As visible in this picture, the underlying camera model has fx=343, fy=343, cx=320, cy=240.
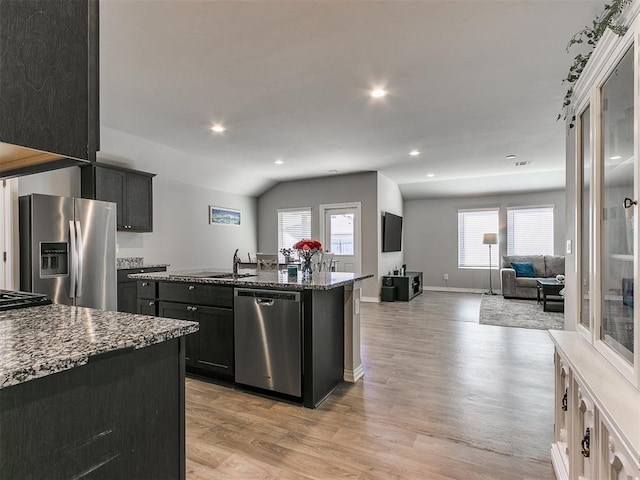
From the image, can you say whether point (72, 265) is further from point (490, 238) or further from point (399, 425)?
point (490, 238)

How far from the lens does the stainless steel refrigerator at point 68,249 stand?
3.48m

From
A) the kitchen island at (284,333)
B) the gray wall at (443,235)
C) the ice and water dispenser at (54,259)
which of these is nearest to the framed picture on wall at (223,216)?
the ice and water dispenser at (54,259)

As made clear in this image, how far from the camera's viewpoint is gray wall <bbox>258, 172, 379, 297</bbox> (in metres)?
7.25

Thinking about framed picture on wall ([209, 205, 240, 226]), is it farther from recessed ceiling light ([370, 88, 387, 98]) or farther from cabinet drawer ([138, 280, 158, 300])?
recessed ceiling light ([370, 88, 387, 98])

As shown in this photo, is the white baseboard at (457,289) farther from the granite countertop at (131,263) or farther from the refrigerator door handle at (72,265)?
the refrigerator door handle at (72,265)

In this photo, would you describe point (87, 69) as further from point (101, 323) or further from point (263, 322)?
point (263, 322)

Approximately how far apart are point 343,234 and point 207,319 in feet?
16.2

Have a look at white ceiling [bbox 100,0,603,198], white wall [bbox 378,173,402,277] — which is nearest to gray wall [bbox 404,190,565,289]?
white wall [bbox 378,173,402,277]

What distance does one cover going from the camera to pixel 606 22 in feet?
4.33

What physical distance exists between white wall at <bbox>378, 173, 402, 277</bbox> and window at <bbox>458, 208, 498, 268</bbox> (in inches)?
60.7

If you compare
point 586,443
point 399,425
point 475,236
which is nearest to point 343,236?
point 475,236

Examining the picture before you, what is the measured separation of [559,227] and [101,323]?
9.29 meters

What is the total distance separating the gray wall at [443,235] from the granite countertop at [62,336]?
869cm

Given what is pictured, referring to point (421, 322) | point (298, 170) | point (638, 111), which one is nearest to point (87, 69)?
point (638, 111)
